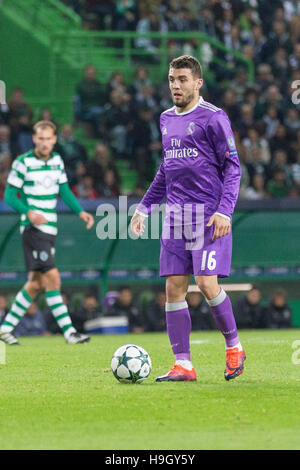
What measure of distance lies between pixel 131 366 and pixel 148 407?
1260 mm

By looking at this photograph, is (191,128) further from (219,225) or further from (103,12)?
(103,12)

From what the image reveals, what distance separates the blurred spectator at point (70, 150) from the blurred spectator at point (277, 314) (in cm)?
415

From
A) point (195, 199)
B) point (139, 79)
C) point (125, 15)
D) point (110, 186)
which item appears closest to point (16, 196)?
point (195, 199)

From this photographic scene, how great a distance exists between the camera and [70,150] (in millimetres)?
18219

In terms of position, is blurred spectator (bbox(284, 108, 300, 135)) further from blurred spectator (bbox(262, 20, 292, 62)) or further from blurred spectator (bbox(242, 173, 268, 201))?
blurred spectator (bbox(262, 20, 292, 62))

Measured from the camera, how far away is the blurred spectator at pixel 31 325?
Result: 1579cm

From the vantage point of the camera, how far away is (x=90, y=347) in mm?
11047

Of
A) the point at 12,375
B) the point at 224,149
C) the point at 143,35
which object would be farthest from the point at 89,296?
the point at 224,149

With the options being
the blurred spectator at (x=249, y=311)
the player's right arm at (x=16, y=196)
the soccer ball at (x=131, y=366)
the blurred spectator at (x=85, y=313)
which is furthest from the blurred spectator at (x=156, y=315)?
the soccer ball at (x=131, y=366)

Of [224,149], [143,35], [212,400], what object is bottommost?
[212,400]

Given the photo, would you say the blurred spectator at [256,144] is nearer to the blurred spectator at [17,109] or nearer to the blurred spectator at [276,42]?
the blurred spectator at [276,42]

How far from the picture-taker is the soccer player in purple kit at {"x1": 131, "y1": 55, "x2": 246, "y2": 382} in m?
7.50
